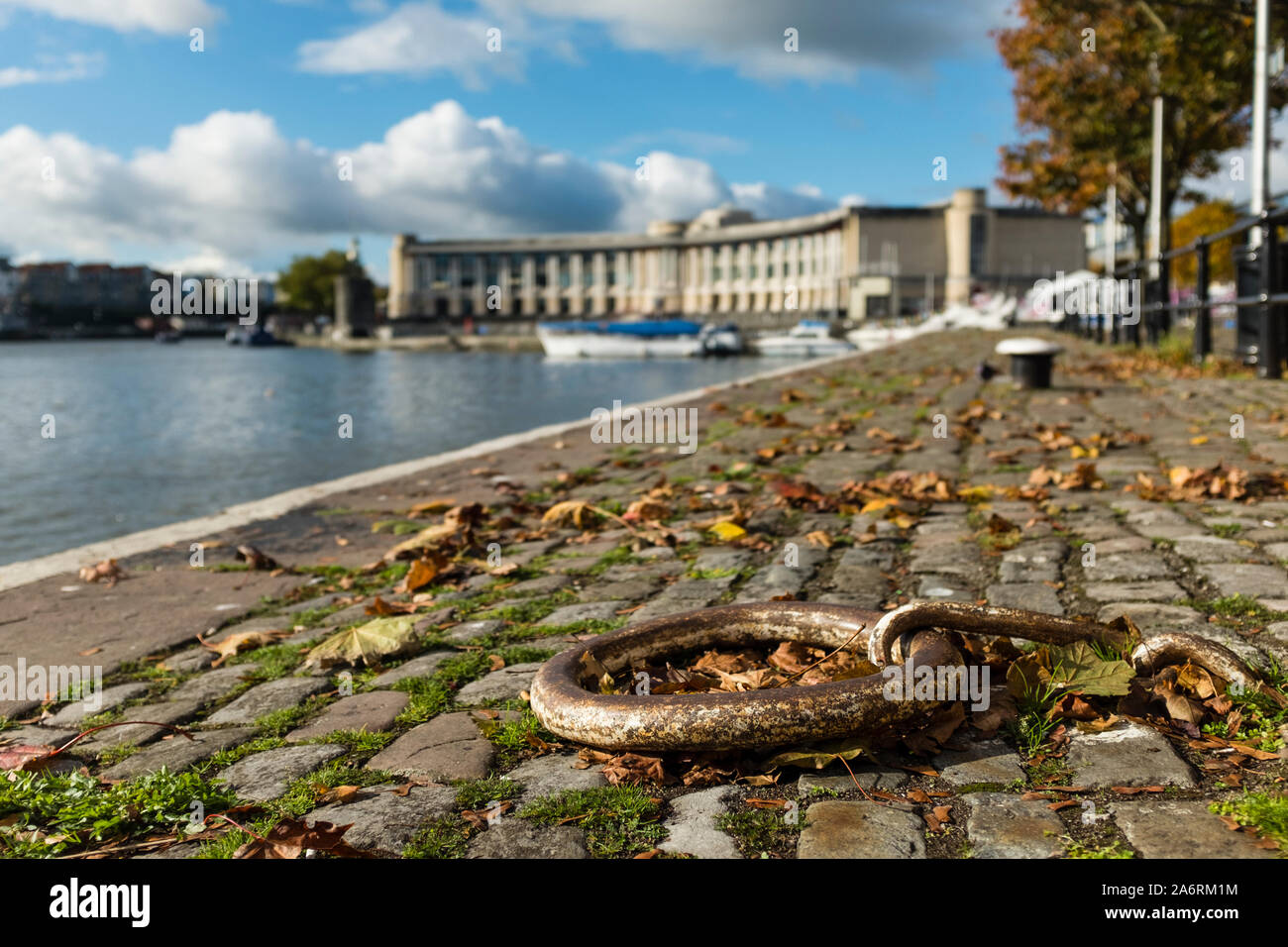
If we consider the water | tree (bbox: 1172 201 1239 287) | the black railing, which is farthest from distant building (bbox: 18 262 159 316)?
the black railing

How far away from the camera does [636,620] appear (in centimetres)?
341

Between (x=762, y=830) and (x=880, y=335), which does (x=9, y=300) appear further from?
(x=762, y=830)

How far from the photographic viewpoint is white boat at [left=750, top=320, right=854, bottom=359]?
225 ft

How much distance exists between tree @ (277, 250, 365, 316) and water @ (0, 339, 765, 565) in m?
102

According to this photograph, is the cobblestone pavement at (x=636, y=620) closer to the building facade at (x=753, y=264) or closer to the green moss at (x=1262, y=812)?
the green moss at (x=1262, y=812)

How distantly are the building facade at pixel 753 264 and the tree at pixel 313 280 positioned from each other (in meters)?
9.10

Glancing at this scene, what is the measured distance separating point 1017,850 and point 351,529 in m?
4.53

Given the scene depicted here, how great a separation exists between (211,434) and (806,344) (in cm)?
5178

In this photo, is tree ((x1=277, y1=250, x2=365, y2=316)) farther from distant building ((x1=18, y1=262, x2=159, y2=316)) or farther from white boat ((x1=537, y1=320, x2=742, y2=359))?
white boat ((x1=537, y1=320, x2=742, y2=359))

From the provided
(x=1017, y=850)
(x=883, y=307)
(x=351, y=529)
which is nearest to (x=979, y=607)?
(x=1017, y=850)

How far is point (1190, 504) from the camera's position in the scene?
15.8 feet

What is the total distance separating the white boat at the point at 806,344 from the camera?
68.6m

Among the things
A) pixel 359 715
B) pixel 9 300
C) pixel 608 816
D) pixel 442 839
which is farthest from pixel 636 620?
pixel 9 300
